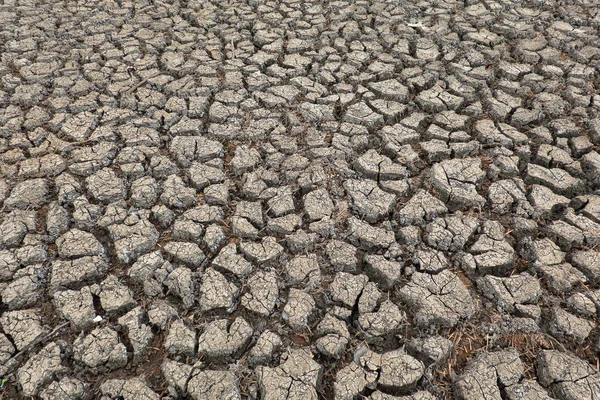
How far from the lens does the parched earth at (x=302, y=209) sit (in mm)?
1669

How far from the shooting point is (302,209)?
87.2 inches

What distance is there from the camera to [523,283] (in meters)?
1.88

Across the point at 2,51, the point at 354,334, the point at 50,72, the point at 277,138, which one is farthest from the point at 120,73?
the point at 354,334

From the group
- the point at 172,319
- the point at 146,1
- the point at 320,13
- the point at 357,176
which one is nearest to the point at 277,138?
the point at 357,176

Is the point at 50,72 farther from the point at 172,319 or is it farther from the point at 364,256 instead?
the point at 364,256

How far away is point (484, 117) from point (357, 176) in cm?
97

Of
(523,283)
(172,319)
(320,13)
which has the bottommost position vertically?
(172,319)

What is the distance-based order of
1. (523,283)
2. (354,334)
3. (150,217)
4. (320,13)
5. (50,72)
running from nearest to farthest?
(354,334)
(523,283)
(150,217)
(50,72)
(320,13)

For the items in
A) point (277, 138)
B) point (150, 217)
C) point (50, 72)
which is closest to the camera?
point (150, 217)

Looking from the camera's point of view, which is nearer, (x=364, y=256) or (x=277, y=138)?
(x=364, y=256)

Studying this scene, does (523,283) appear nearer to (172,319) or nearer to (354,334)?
(354,334)

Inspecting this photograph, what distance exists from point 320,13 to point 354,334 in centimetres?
284

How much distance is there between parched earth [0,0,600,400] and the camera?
1669 millimetres

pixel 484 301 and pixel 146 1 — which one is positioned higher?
pixel 146 1
